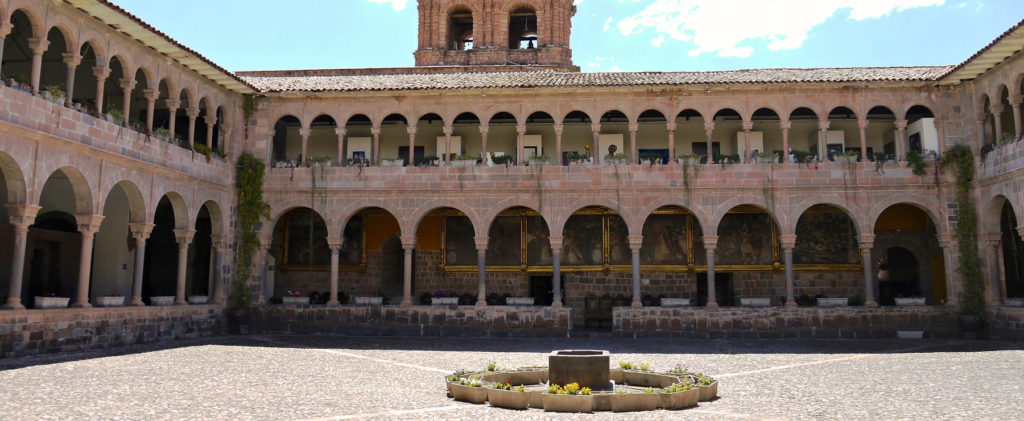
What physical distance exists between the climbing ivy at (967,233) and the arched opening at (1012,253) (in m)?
1.97

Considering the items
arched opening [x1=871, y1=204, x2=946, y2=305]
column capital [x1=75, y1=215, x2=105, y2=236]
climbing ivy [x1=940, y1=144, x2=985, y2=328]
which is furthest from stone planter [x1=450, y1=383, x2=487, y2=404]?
arched opening [x1=871, y1=204, x2=946, y2=305]

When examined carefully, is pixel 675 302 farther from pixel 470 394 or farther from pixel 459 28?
pixel 459 28

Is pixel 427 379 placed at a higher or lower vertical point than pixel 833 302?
lower

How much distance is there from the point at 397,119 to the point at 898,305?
674 inches

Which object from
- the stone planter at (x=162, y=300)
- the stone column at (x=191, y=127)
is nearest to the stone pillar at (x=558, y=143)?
the stone column at (x=191, y=127)

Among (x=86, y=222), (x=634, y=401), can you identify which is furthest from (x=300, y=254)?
(x=634, y=401)

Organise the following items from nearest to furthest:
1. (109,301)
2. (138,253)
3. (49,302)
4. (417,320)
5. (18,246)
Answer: (18,246) < (49,302) < (109,301) < (138,253) < (417,320)

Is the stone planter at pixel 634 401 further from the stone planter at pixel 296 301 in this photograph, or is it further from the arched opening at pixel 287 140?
the arched opening at pixel 287 140

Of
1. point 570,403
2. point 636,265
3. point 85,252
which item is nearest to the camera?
point 570,403

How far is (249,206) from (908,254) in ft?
73.7

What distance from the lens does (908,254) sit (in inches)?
992

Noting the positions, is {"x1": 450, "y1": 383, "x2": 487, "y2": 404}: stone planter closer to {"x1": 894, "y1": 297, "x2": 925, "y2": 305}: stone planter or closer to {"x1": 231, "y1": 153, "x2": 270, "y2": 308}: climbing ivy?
{"x1": 231, "y1": 153, "x2": 270, "y2": 308}: climbing ivy

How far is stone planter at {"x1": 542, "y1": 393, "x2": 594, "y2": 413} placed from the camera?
904 centimetres

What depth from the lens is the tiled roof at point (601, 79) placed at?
73.4ft
